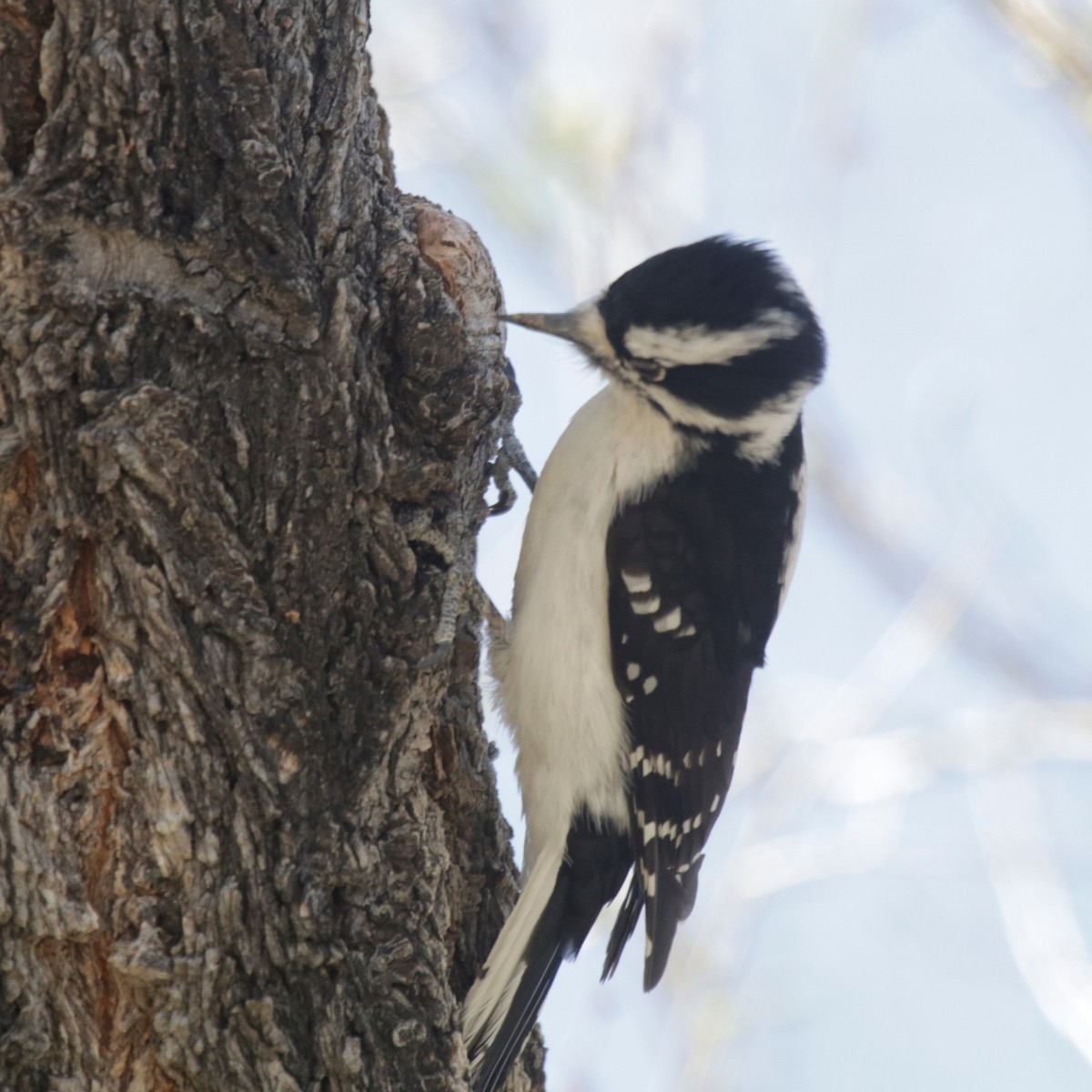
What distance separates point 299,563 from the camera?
1.94 metres

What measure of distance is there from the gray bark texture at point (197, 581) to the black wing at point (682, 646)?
926 mm

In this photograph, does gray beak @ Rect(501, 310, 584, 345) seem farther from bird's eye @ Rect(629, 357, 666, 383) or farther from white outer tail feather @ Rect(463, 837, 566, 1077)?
white outer tail feather @ Rect(463, 837, 566, 1077)

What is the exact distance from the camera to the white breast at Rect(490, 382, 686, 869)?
286cm

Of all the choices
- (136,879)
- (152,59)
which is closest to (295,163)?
(152,59)

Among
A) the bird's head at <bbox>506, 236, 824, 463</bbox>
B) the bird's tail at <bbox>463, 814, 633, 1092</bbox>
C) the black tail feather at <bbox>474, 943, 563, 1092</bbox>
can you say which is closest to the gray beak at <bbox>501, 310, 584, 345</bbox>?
the bird's head at <bbox>506, 236, 824, 463</bbox>

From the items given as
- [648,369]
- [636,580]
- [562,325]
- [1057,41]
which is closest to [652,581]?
[636,580]

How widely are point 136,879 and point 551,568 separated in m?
1.27

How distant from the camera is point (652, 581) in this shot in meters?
2.88

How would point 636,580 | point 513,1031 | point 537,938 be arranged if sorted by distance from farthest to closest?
point 636,580 → point 537,938 → point 513,1031

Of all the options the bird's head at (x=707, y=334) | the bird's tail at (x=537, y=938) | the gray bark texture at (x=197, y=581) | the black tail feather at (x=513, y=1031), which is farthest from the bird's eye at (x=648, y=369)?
the black tail feather at (x=513, y=1031)

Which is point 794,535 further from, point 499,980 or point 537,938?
point 499,980

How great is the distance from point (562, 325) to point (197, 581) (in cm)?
125

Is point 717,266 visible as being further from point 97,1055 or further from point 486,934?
point 97,1055

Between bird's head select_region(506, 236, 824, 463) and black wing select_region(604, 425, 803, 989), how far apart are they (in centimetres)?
14
